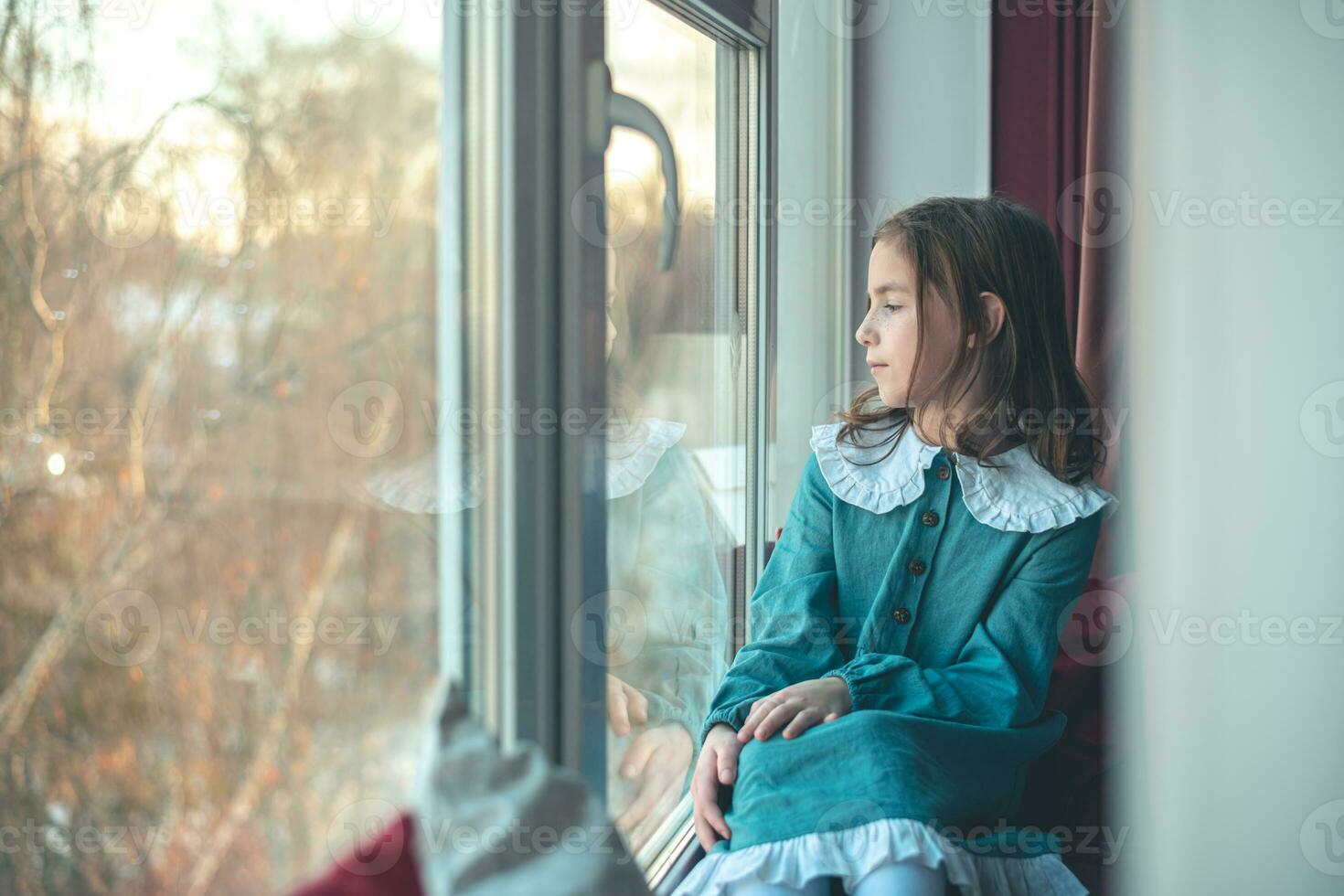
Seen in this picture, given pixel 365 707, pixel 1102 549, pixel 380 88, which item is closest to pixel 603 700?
pixel 365 707

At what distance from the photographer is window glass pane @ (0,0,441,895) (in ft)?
2.22

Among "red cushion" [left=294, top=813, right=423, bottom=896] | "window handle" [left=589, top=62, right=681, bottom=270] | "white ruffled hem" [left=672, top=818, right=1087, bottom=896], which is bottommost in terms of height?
"white ruffled hem" [left=672, top=818, right=1087, bottom=896]

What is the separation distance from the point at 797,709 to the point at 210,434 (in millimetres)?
699

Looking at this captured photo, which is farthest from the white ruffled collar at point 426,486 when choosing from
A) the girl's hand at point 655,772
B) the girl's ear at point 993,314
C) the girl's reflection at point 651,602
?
the girl's ear at point 993,314

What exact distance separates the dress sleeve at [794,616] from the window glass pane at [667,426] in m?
0.15

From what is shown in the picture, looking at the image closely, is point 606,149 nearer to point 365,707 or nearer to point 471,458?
point 471,458

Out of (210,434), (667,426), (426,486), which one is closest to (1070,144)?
(667,426)

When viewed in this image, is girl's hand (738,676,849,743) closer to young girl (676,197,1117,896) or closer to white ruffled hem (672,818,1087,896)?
young girl (676,197,1117,896)

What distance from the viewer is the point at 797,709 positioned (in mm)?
1174

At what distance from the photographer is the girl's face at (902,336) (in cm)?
140

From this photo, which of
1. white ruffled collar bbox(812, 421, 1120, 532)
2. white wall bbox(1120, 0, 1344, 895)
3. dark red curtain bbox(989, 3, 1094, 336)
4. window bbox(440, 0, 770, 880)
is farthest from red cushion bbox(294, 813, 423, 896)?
dark red curtain bbox(989, 3, 1094, 336)

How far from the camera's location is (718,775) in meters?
1.18

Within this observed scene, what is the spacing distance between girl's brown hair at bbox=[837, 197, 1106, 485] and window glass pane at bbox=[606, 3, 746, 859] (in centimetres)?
29

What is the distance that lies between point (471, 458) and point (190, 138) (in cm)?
37
